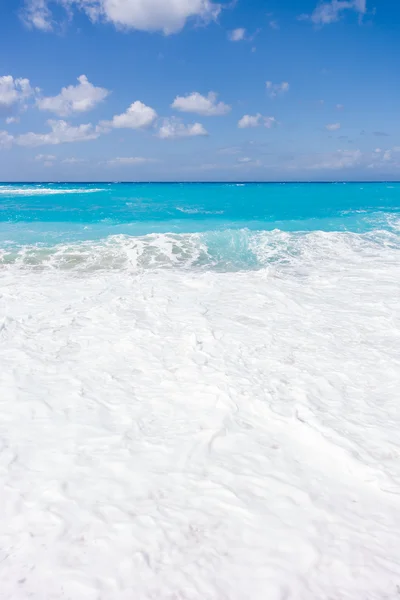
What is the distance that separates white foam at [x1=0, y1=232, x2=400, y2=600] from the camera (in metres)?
3.05

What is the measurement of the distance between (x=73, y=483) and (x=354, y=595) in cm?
249

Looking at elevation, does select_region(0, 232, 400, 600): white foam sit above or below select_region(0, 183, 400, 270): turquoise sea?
below

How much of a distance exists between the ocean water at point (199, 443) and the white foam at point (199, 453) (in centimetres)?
2

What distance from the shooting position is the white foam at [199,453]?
3051mm

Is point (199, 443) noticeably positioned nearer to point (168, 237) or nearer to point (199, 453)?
point (199, 453)

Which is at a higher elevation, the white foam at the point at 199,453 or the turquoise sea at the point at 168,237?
the turquoise sea at the point at 168,237

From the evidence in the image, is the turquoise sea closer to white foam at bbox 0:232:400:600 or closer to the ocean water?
the ocean water

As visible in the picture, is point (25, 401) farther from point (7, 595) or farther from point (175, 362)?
point (7, 595)

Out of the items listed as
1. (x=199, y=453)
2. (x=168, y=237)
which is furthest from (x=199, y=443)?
(x=168, y=237)

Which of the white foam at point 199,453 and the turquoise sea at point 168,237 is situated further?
the turquoise sea at point 168,237

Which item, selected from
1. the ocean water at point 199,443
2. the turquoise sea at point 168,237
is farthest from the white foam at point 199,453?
the turquoise sea at point 168,237

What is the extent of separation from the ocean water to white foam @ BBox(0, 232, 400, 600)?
0.7 inches

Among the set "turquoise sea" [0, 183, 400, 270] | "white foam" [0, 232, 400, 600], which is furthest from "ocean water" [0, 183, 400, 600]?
"turquoise sea" [0, 183, 400, 270]

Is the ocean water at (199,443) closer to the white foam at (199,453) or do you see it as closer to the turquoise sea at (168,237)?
the white foam at (199,453)
